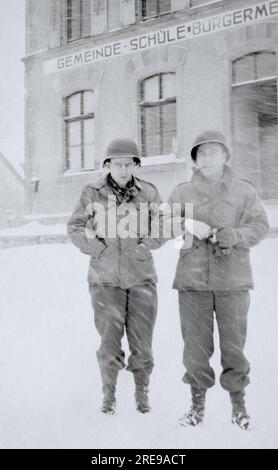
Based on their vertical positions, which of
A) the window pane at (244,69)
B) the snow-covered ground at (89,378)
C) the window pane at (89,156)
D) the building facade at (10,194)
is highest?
the window pane at (244,69)

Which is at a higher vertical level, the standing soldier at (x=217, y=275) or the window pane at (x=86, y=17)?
the window pane at (x=86, y=17)

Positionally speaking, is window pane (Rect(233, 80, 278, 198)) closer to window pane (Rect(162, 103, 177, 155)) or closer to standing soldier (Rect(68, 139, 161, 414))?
window pane (Rect(162, 103, 177, 155))

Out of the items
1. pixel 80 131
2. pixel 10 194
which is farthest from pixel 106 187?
pixel 10 194

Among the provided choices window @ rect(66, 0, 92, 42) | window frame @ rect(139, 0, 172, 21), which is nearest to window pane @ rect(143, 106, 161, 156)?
window frame @ rect(139, 0, 172, 21)

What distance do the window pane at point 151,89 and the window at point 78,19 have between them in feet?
3.32

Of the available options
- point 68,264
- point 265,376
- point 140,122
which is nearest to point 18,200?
point 140,122

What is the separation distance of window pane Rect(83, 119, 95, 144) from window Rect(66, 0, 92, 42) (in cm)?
107

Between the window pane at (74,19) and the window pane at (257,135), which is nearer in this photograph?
the window pane at (257,135)

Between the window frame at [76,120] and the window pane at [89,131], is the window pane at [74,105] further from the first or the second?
the window pane at [89,131]

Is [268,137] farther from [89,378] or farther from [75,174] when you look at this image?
[89,378]

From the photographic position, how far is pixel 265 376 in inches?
84.5

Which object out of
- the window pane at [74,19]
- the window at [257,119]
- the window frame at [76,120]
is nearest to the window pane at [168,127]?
the window at [257,119]

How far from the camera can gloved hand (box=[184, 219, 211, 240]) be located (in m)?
1.78

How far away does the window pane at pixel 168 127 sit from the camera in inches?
214
